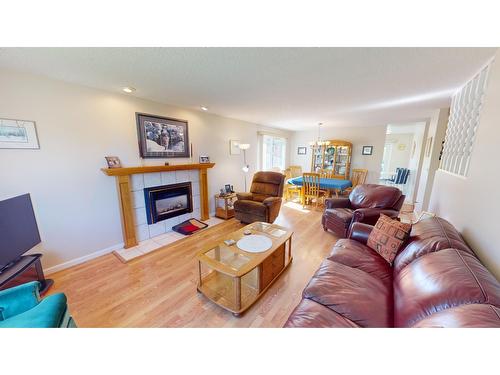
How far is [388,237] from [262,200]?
2.10 metres

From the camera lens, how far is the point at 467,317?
65cm

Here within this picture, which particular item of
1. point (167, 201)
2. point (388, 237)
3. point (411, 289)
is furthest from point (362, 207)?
point (167, 201)

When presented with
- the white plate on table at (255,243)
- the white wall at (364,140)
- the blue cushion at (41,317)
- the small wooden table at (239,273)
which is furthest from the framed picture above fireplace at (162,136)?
the white wall at (364,140)

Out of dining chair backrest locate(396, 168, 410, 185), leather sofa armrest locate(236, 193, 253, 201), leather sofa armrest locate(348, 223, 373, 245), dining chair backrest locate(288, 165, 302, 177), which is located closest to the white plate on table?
leather sofa armrest locate(348, 223, 373, 245)

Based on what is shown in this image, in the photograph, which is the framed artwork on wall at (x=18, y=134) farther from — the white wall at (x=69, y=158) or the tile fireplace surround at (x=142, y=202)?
the tile fireplace surround at (x=142, y=202)

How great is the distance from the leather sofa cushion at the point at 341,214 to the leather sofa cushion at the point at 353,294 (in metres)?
1.31

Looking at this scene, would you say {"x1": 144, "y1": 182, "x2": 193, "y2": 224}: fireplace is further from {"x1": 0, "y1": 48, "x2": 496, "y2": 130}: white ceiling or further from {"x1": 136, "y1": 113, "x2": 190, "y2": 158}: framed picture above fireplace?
{"x1": 0, "y1": 48, "x2": 496, "y2": 130}: white ceiling
